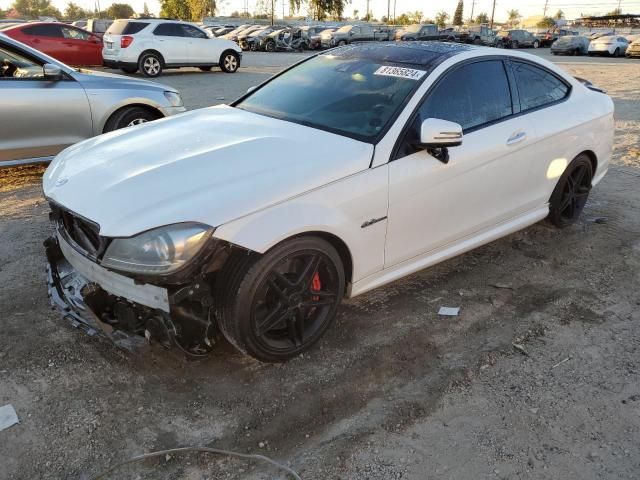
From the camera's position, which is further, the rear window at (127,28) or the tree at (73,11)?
the tree at (73,11)

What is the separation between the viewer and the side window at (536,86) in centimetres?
420

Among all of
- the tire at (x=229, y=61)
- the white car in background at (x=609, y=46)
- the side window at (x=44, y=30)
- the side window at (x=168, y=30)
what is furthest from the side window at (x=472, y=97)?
the white car in background at (x=609, y=46)

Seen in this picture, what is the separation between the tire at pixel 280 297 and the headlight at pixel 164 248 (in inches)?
9.9

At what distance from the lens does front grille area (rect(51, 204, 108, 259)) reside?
8.86 feet

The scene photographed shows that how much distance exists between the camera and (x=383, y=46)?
4188mm

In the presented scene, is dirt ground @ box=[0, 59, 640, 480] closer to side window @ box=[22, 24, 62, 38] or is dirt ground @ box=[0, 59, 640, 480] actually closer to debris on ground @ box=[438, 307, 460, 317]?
debris on ground @ box=[438, 307, 460, 317]

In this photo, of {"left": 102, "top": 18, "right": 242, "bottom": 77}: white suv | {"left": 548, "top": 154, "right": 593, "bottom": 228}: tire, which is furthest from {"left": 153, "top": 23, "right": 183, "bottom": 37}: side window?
{"left": 548, "top": 154, "right": 593, "bottom": 228}: tire

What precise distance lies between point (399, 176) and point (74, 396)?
213 cm

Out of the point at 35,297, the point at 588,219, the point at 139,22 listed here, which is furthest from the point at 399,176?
the point at 139,22

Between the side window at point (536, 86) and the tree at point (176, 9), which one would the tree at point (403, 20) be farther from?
the side window at point (536, 86)

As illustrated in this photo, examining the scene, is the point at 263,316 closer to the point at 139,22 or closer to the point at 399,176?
the point at 399,176

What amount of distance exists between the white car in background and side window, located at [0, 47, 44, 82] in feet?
108

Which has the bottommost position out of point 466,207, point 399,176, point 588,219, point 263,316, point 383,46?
point 588,219

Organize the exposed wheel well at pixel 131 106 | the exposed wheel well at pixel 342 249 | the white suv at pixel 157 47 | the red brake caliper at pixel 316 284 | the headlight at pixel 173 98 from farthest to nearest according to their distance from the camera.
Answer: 1. the white suv at pixel 157 47
2. the headlight at pixel 173 98
3. the exposed wheel well at pixel 131 106
4. the red brake caliper at pixel 316 284
5. the exposed wheel well at pixel 342 249
